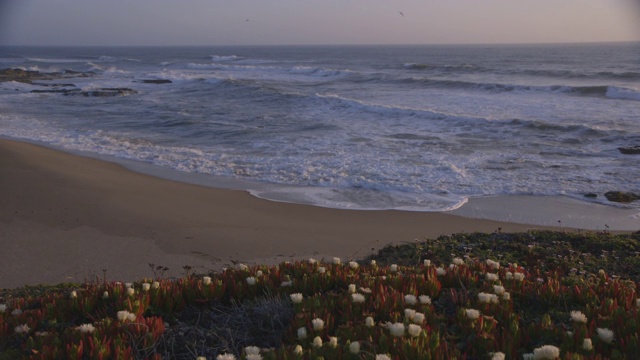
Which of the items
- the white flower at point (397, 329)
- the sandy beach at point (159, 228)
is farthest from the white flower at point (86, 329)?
the sandy beach at point (159, 228)

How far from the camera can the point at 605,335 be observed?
8.25 ft

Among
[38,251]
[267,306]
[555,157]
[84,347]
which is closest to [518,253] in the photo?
[267,306]

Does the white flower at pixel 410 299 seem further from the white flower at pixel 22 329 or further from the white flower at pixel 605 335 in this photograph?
the white flower at pixel 22 329

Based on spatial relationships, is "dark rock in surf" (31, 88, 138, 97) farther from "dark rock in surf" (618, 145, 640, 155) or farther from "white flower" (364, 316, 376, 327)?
"white flower" (364, 316, 376, 327)

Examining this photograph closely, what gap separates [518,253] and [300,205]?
15.7 ft

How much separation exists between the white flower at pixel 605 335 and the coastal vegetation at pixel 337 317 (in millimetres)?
12

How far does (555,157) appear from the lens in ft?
47.1

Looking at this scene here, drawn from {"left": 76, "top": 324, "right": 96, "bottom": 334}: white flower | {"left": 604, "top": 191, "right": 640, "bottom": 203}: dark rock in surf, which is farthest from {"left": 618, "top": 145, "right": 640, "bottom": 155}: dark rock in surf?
{"left": 76, "top": 324, "right": 96, "bottom": 334}: white flower

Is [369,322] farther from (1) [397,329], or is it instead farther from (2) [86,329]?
(2) [86,329]

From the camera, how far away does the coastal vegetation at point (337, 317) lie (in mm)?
2533

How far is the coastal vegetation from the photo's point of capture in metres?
2.53

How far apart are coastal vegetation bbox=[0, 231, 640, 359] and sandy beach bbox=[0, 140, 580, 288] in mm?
2571

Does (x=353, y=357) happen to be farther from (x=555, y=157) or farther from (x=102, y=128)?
(x=102, y=128)

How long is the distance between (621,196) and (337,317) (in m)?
9.13
